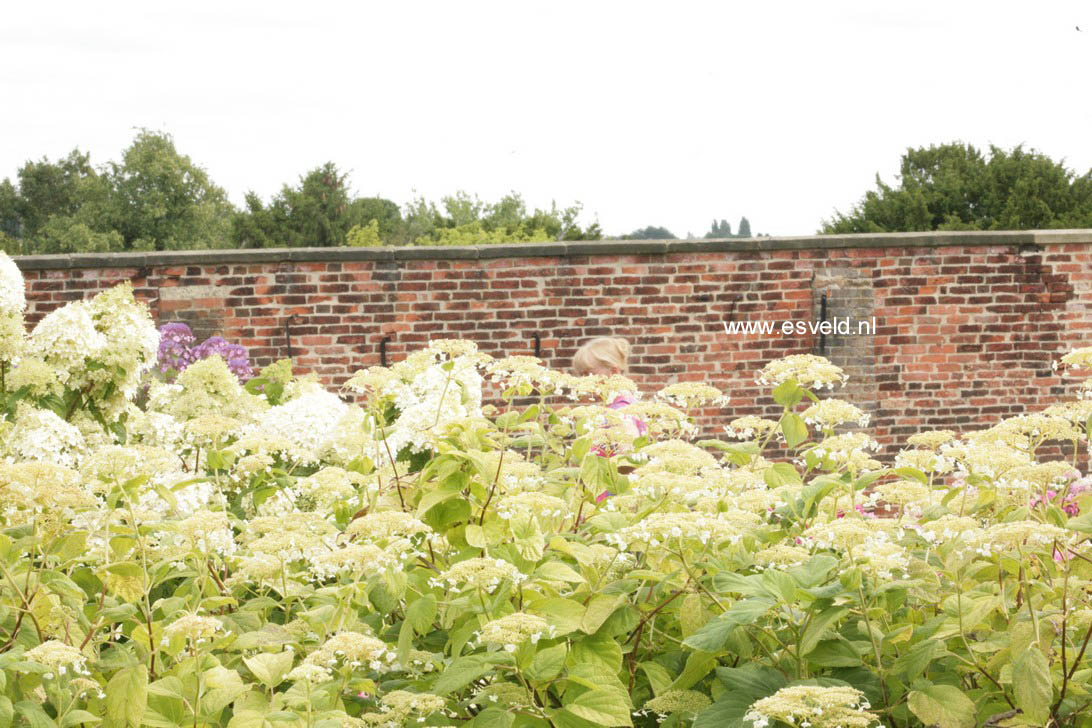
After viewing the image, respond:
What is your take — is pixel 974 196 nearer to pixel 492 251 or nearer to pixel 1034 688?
pixel 492 251

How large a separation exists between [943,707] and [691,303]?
670cm

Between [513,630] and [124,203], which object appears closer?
[513,630]

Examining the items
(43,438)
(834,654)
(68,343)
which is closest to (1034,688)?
(834,654)

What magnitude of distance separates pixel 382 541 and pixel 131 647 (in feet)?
1.40

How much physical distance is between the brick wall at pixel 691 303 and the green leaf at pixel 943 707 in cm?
654

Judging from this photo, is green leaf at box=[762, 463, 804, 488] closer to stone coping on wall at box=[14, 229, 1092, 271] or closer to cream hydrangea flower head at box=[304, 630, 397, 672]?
cream hydrangea flower head at box=[304, 630, 397, 672]

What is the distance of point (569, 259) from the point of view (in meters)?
8.03

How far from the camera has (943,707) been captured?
59.2 inches

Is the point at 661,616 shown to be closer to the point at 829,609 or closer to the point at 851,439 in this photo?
the point at 829,609

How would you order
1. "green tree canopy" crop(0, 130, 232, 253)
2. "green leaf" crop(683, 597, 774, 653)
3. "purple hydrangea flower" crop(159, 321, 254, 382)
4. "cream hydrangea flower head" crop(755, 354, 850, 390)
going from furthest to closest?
"green tree canopy" crop(0, 130, 232, 253)
"purple hydrangea flower" crop(159, 321, 254, 382)
"cream hydrangea flower head" crop(755, 354, 850, 390)
"green leaf" crop(683, 597, 774, 653)

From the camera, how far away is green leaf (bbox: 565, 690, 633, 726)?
1476 mm

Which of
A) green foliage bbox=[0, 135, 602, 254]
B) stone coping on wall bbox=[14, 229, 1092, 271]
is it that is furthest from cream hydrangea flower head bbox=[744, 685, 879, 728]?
green foliage bbox=[0, 135, 602, 254]

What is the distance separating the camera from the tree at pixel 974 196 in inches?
1033

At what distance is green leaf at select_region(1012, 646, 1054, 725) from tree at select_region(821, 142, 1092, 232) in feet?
86.2
